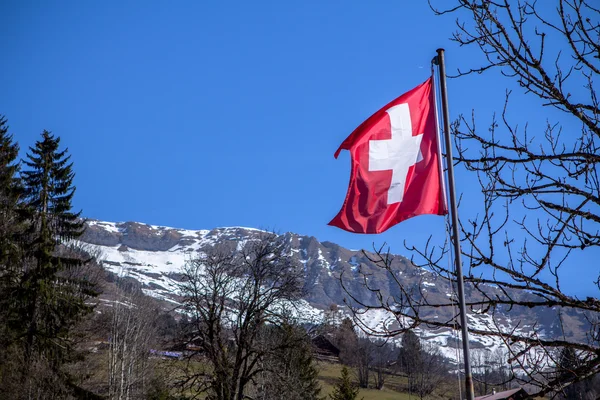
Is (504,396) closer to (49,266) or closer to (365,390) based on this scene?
(49,266)

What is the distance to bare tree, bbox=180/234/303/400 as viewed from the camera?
27.7m

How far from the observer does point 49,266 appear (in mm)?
35188

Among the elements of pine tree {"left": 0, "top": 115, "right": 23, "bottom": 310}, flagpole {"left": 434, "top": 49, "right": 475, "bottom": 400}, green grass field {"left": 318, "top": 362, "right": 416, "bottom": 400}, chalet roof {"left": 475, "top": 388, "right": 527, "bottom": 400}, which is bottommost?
green grass field {"left": 318, "top": 362, "right": 416, "bottom": 400}

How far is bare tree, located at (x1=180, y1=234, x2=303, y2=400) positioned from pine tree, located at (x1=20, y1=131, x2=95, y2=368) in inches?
363

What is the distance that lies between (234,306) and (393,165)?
24.3 metres

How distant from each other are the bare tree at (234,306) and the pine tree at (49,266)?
30.3ft

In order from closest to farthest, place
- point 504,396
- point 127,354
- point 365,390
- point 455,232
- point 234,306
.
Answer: point 455,232, point 234,306, point 504,396, point 127,354, point 365,390

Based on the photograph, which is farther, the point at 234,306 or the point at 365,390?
the point at 365,390

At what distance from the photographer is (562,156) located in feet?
21.2

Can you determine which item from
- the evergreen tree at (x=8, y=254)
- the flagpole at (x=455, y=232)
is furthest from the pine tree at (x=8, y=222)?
the flagpole at (x=455, y=232)

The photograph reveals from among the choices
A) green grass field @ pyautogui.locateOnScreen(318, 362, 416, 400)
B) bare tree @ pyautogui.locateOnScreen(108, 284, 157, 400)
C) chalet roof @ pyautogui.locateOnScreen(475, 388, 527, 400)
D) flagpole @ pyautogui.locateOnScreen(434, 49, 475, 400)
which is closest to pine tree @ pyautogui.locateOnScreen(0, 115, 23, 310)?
bare tree @ pyautogui.locateOnScreen(108, 284, 157, 400)

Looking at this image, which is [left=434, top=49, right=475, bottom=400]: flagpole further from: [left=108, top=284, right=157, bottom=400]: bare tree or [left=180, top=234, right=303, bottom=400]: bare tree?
[left=108, top=284, right=157, bottom=400]: bare tree

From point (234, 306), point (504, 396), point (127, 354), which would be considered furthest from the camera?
point (127, 354)

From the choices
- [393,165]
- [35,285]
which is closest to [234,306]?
[35,285]
